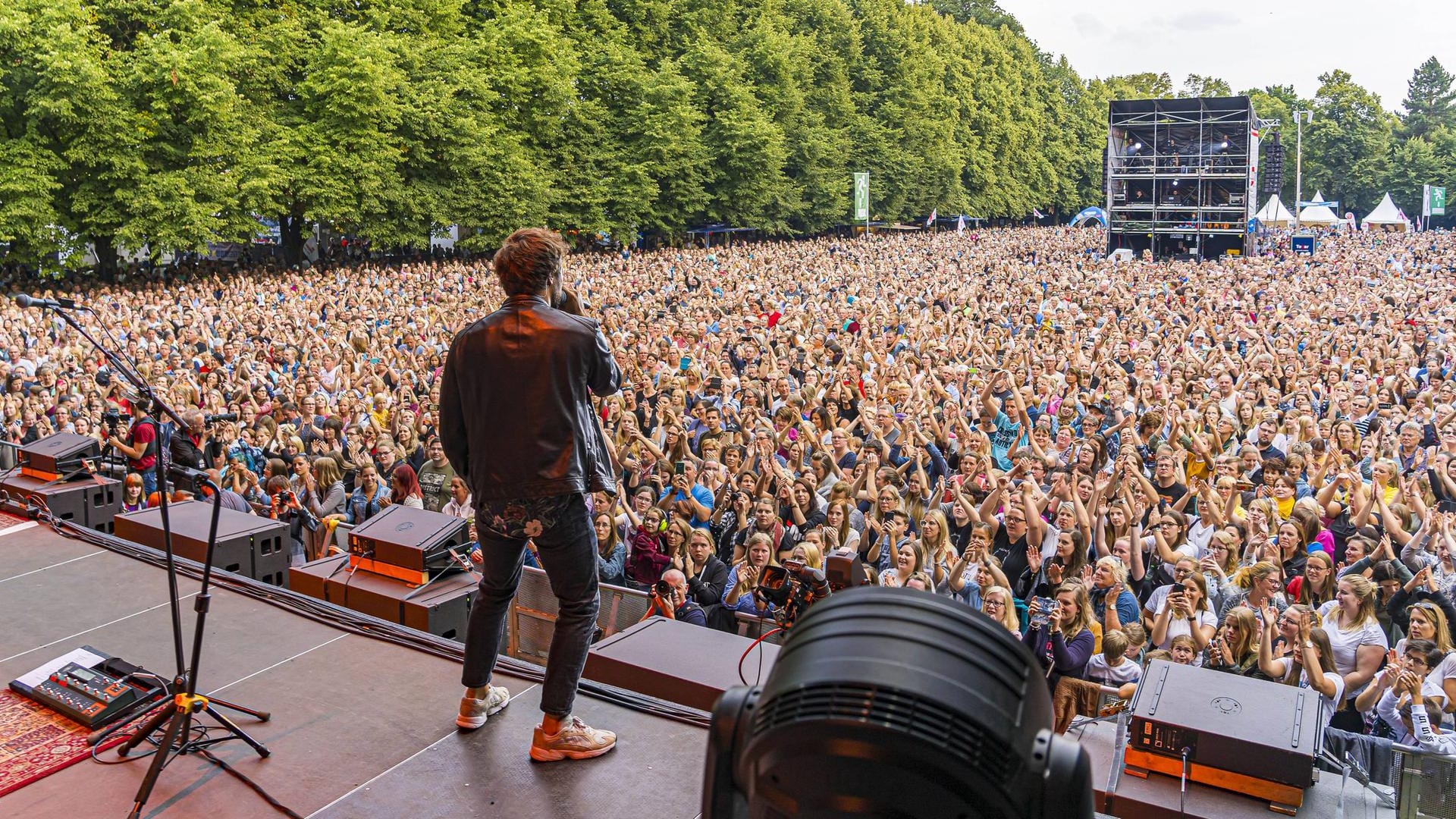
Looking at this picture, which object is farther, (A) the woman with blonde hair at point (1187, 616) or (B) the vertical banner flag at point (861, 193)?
(B) the vertical banner flag at point (861, 193)

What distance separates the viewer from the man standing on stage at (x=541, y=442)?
2791 millimetres

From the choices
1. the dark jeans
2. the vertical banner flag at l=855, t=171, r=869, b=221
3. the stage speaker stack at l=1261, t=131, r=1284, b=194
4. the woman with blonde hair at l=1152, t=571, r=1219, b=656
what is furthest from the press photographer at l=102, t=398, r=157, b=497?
the stage speaker stack at l=1261, t=131, r=1284, b=194

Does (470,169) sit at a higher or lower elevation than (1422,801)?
higher

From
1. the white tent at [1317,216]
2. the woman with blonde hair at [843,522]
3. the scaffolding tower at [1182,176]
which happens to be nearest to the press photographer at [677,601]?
the woman with blonde hair at [843,522]

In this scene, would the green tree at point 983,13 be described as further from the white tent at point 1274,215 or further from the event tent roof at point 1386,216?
the white tent at point 1274,215

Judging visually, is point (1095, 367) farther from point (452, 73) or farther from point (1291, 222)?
point (1291, 222)

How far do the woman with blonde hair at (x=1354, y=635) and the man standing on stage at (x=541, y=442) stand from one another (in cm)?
352

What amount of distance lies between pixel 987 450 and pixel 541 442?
5.76m

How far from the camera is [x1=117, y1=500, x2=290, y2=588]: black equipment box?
5129mm

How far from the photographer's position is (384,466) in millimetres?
8562

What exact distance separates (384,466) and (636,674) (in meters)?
5.55

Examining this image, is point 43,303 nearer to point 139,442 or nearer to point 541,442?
point 541,442

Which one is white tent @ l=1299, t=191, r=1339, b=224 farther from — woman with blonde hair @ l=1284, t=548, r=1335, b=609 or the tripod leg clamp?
the tripod leg clamp

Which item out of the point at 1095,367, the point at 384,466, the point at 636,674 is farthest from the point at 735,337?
the point at 636,674
